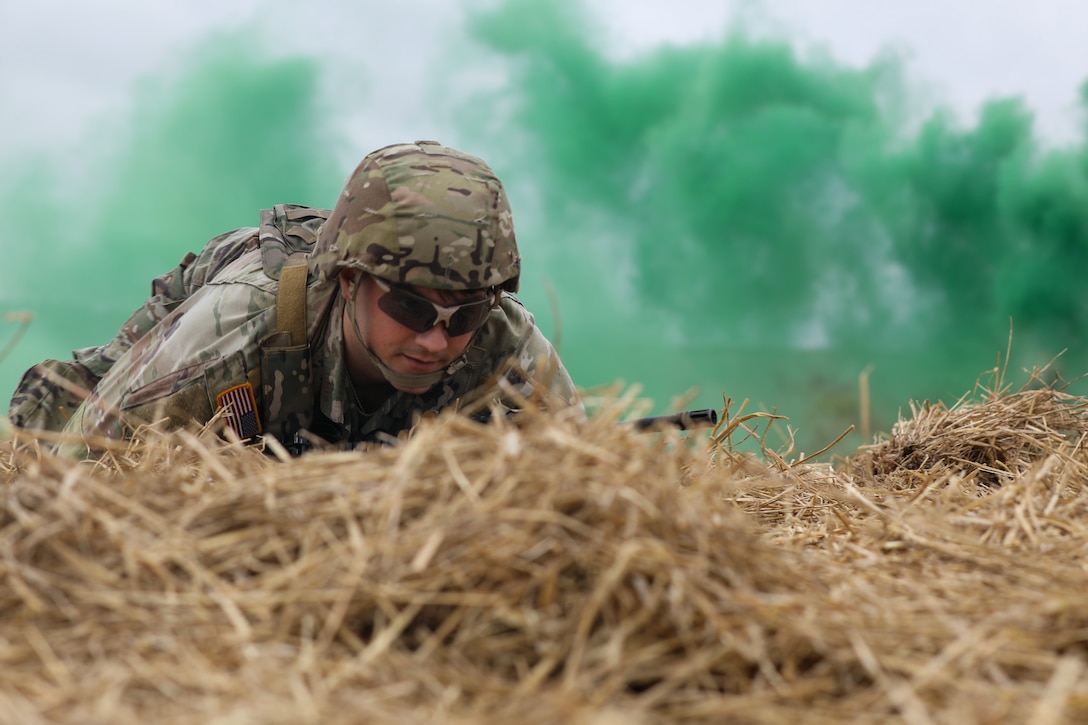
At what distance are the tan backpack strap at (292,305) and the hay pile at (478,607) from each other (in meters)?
1.78

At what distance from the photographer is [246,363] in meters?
3.55

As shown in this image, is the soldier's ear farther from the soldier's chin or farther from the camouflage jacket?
the soldier's chin

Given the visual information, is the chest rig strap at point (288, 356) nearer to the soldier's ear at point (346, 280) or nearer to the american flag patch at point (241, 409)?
the american flag patch at point (241, 409)

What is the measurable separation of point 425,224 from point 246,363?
85 cm

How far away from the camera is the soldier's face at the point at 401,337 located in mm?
3295

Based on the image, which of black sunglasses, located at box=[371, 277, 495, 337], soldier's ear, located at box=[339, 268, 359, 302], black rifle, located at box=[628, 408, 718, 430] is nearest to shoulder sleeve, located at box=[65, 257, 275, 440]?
soldier's ear, located at box=[339, 268, 359, 302]

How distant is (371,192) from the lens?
134 inches

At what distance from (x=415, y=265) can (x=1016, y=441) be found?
89.2 inches

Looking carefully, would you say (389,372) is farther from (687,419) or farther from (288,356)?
(687,419)

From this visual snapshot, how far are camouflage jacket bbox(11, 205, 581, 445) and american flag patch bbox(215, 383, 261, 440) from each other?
2 centimetres

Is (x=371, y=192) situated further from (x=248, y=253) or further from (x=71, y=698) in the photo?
(x=71, y=698)

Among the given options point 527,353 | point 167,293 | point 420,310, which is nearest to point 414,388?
point 420,310

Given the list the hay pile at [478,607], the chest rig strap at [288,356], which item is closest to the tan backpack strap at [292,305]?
the chest rig strap at [288,356]

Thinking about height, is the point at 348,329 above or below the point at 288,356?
above
